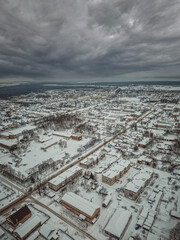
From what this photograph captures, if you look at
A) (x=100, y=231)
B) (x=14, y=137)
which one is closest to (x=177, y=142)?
(x=100, y=231)

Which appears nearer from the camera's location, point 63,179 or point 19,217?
point 19,217

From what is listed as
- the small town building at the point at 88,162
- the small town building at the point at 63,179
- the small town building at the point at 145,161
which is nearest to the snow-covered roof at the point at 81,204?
the small town building at the point at 63,179

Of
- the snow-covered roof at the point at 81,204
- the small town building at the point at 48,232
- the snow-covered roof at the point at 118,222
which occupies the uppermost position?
the snow-covered roof at the point at 81,204

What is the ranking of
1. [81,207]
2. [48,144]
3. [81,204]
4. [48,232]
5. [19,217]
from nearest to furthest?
[48,232], [19,217], [81,207], [81,204], [48,144]

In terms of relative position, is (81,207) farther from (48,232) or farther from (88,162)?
(88,162)

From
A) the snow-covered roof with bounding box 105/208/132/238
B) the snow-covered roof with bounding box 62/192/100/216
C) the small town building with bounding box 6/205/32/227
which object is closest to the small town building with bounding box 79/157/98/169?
the snow-covered roof with bounding box 62/192/100/216

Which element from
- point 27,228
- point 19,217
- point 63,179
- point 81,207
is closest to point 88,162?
point 63,179

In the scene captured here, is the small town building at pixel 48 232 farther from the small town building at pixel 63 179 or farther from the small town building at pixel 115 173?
the small town building at pixel 115 173
